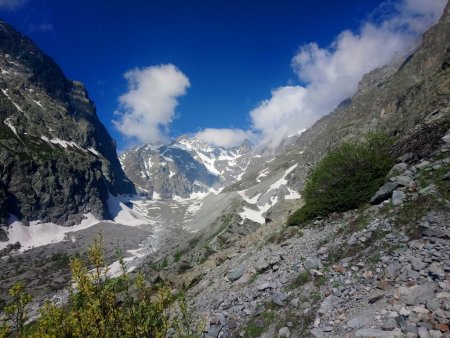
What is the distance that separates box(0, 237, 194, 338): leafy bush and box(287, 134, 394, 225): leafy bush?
18913 mm

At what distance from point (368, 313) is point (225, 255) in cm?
2640

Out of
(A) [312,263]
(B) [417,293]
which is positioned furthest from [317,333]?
(A) [312,263]

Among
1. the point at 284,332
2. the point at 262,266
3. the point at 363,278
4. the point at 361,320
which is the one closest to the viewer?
the point at 361,320

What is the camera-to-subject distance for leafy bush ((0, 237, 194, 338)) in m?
8.79

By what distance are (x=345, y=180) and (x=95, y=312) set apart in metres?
23.1

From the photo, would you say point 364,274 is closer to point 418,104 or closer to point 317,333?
point 317,333

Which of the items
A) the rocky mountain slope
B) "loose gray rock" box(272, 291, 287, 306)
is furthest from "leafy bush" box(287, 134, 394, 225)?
"loose gray rock" box(272, 291, 287, 306)

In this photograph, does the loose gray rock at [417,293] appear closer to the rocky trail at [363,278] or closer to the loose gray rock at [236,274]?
the rocky trail at [363,278]

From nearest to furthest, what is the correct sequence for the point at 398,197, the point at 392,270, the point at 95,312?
the point at 95,312, the point at 392,270, the point at 398,197

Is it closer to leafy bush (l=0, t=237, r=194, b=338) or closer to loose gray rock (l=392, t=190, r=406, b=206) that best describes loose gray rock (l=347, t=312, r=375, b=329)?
leafy bush (l=0, t=237, r=194, b=338)

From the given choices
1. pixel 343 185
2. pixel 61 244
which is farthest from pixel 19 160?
pixel 343 185

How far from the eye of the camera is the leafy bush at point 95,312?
8.79 m

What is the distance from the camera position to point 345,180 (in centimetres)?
2748

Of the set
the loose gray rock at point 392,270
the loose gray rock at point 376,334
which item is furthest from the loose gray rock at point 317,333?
the loose gray rock at point 392,270
